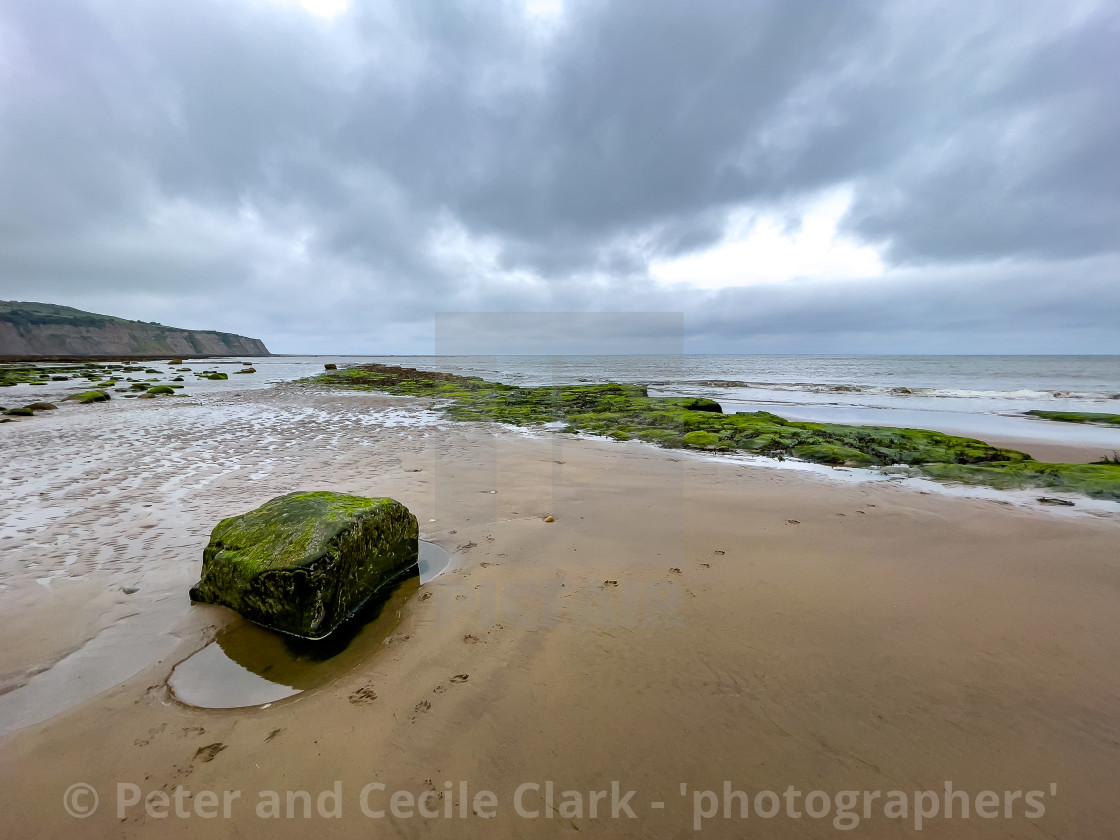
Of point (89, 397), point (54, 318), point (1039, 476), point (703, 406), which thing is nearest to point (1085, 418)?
point (703, 406)

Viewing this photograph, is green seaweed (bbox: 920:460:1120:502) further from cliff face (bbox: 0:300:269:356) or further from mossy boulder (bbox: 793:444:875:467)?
cliff face (bbox: 0:300:269:356)

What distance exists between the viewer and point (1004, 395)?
3167 centimetres

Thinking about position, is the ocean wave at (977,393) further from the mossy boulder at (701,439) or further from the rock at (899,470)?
the rock at (899,470)

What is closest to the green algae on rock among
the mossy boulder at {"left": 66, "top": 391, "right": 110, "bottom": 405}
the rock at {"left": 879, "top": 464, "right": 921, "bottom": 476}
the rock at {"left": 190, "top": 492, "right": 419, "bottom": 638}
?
the rock at {"left": 879, "top": 464, "right": 921, "bottom": 476}

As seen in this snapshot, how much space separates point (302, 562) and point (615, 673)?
9.21 ft

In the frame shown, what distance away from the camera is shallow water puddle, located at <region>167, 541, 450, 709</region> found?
336cm

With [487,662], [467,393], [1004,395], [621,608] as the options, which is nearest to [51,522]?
[487,662]

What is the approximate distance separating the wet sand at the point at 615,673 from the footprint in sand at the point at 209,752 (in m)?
0.02

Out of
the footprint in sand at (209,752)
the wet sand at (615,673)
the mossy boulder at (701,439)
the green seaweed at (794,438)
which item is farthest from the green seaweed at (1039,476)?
the footprint in sand at (209,752)

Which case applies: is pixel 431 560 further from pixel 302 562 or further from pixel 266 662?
pixel 266 662

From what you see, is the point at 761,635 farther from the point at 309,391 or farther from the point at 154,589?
the point at 309,391

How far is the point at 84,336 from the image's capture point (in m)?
110

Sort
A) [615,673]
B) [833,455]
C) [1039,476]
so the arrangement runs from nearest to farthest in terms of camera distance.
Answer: [615,673] → [1039,476] → [833,455]

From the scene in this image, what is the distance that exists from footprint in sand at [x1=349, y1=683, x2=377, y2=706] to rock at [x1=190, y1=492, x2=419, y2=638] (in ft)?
2.81
